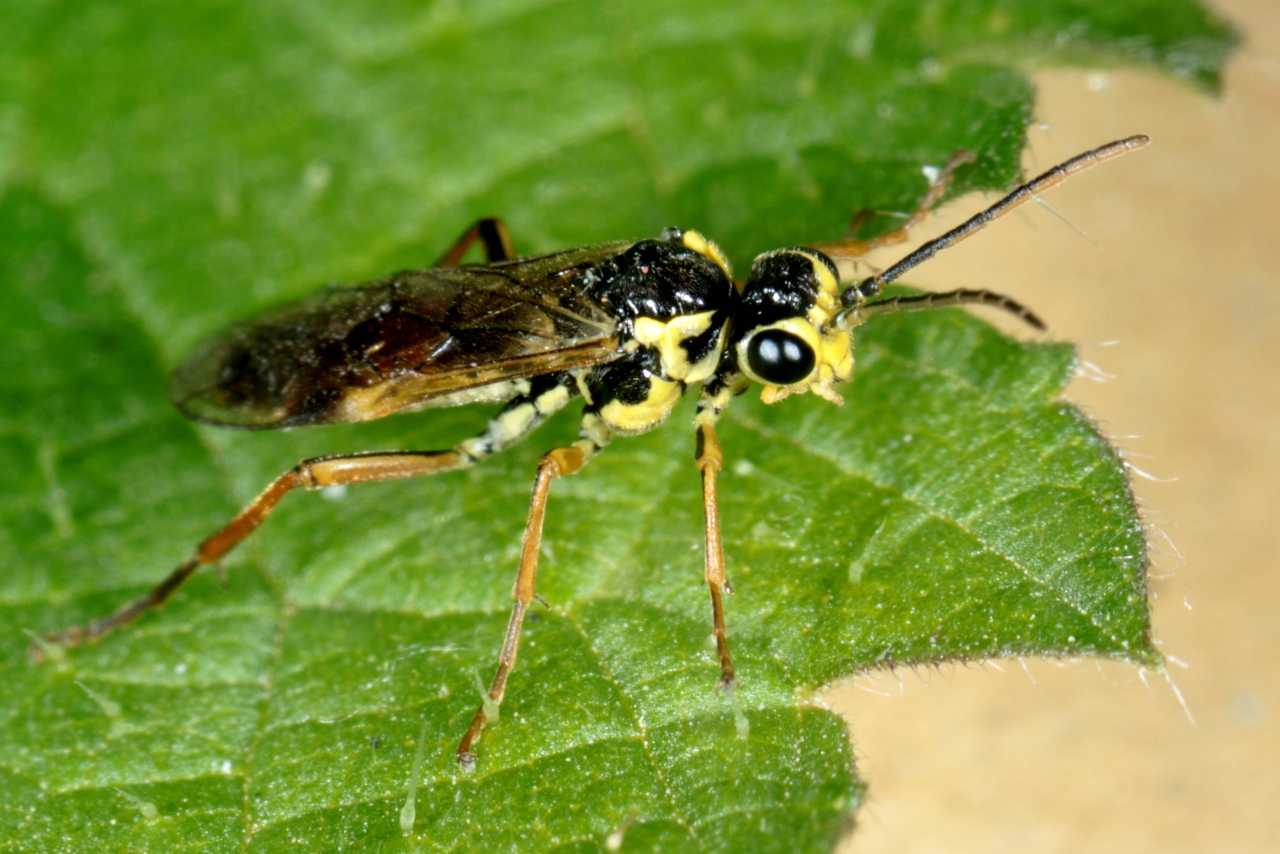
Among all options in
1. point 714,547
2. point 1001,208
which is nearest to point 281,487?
point 714,547

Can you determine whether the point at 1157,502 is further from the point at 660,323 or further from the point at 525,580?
the point at 525,580

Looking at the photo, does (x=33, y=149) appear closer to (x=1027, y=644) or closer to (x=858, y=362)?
(x=858, y=362)

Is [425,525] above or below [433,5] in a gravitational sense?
below

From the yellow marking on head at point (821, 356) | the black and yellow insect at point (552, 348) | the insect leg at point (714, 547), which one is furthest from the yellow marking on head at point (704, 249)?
the insect leg at point (714, 547)

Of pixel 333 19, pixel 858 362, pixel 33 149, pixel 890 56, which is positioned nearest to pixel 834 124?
pixel 890 56

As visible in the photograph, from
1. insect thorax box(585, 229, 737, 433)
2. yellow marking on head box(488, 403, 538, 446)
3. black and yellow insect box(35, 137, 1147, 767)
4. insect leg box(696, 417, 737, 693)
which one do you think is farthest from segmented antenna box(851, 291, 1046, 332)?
yellow marking on head box(488, 403, 538, 446)

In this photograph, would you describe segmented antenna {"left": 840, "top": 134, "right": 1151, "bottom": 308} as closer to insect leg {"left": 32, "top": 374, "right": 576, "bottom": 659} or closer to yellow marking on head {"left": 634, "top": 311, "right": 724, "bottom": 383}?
yellow marking on head {"left": 634, "top": 311, "right": 724, "bottom": 383}
